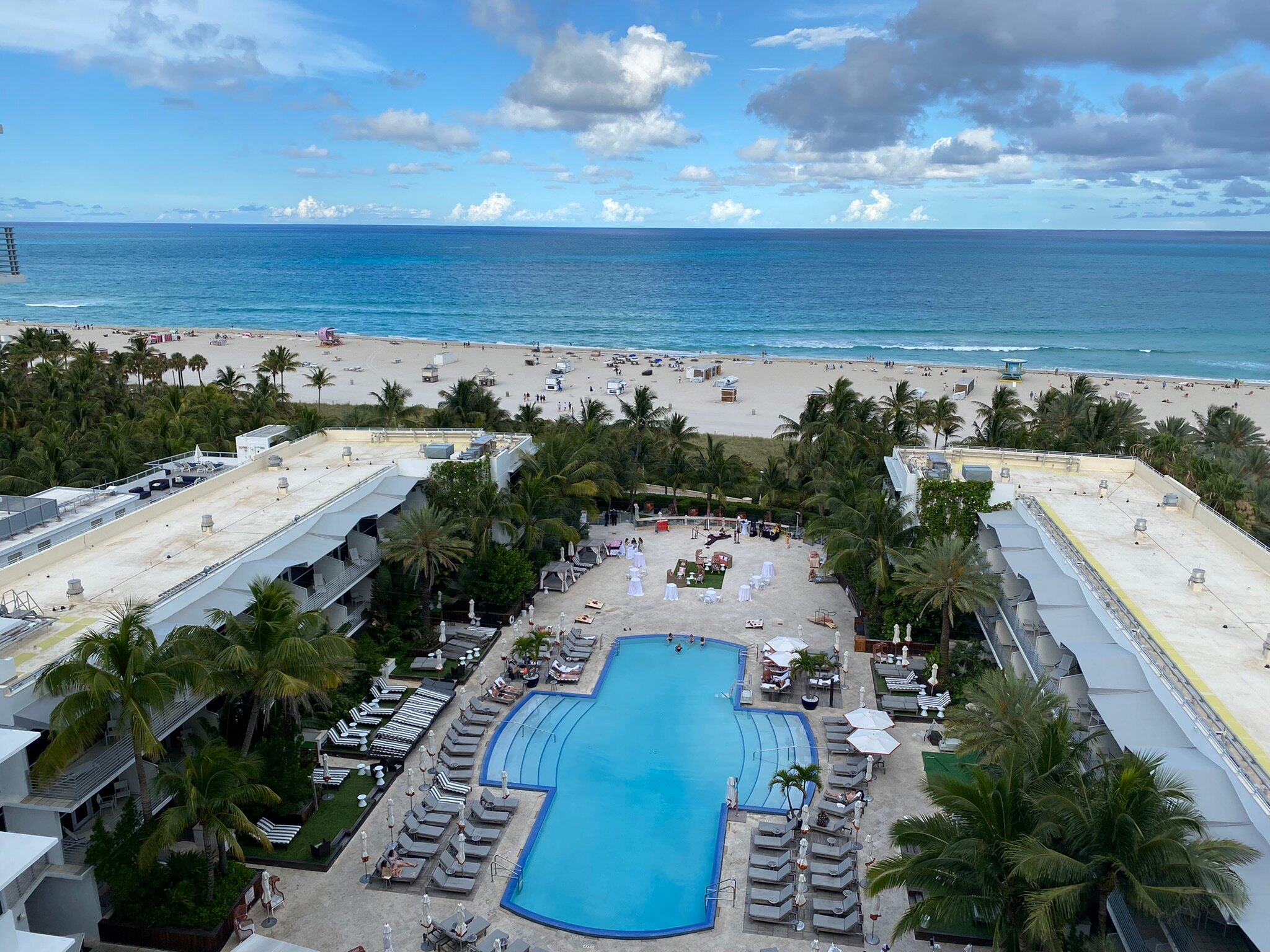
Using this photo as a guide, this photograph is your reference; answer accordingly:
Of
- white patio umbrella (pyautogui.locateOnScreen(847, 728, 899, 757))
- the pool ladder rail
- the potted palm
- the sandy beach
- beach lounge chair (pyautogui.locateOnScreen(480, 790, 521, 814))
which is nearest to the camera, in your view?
the pool ladder rail

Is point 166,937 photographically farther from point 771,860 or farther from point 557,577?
point 557,577

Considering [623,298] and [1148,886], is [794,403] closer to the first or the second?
[1148,886]

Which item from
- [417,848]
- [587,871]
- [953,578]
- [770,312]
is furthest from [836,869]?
[770,312]

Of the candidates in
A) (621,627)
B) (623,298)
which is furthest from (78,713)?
(623,298)

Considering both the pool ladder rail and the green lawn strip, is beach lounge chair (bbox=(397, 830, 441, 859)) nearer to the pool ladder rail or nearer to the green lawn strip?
the green lawn strip

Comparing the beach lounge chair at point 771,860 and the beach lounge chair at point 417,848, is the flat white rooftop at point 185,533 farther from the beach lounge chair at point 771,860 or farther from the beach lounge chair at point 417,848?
the beach lounge chair at point 771,860

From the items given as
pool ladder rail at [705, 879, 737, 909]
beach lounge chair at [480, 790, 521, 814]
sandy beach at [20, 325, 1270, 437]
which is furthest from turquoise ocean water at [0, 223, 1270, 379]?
pool ladder rail at [705, 879, 737, 909]
